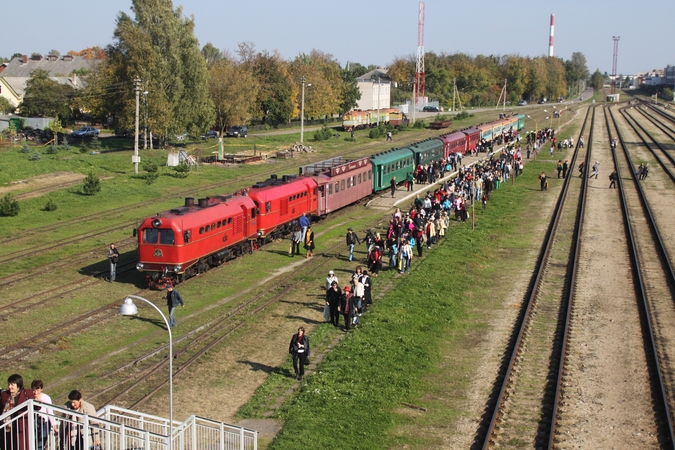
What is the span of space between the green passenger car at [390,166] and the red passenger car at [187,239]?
1909 cm

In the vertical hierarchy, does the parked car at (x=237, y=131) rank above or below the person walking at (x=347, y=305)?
above

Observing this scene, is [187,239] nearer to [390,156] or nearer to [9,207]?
[9,207]

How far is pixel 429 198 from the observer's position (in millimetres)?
39594

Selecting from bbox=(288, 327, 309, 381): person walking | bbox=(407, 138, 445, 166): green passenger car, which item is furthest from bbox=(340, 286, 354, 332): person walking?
bbox=(407, 138, 445, 166): green passenger car

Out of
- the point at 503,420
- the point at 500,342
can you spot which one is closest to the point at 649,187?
the point at 500,342

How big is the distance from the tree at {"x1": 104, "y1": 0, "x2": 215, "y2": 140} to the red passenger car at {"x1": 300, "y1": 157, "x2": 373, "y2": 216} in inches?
891

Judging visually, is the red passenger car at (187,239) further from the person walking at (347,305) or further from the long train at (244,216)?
the person walking at (347,305)

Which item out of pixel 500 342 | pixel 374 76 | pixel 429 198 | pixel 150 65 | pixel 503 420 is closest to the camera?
pixel 503 420

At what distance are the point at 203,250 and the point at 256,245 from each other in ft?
17.9

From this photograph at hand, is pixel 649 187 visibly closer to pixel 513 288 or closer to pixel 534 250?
pixel 534 250

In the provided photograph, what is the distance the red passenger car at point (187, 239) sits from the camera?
26.9 meters

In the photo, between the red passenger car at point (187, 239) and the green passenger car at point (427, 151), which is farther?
the green passenger car at point (427, 151)

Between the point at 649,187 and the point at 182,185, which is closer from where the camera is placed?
the point at 182,185

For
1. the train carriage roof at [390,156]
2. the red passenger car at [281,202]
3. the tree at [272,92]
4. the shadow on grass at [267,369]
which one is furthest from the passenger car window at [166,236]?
the tree at [272,92]
